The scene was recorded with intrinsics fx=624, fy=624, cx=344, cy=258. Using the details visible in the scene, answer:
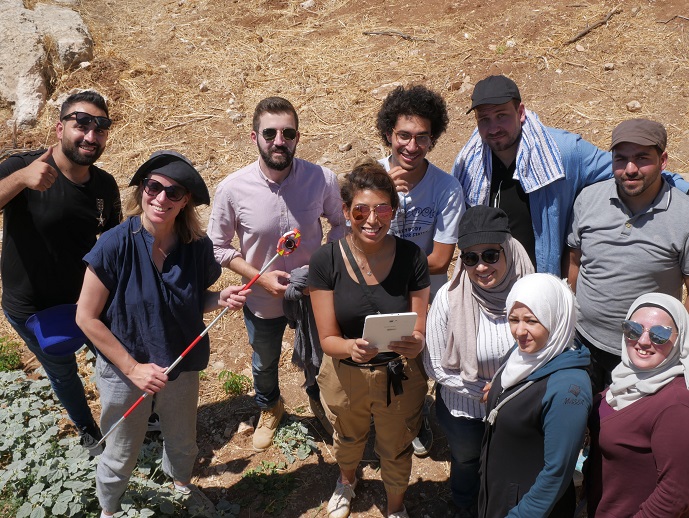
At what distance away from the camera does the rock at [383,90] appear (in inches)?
347

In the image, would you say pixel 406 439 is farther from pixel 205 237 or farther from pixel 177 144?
pixel 177 144

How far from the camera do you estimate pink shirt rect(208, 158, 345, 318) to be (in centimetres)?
397

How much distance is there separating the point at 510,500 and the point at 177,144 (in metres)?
7.05

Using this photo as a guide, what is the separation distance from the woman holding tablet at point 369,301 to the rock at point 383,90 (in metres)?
5.60

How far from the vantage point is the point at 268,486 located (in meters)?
4.46

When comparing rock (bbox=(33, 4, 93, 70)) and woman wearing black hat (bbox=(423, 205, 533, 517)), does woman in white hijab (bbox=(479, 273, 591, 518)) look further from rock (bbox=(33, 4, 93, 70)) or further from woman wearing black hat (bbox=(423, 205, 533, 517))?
rock (bbox=(33, 4, 93, 70))

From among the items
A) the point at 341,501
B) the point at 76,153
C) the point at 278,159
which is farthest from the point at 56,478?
the point at 278,159

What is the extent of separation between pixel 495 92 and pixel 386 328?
170 centimetres

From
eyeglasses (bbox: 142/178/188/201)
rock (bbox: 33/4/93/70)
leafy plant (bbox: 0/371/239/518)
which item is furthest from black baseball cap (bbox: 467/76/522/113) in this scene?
rock (bbox: 33/4/93/70)

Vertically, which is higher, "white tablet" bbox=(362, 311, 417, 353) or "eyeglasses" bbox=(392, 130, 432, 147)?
"eyeglasses" bbox=(392, 130, 432, 147)

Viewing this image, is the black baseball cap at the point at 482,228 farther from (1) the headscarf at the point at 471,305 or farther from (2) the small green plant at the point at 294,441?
(2) the small green plant at the point at 294,441

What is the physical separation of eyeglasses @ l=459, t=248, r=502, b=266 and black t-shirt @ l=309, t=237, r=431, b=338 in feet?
1.26

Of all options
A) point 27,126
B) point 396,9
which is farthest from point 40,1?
point 396,9

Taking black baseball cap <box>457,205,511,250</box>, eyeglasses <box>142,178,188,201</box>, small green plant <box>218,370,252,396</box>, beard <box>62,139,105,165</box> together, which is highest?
beard <box>62,139,105,165</box>
